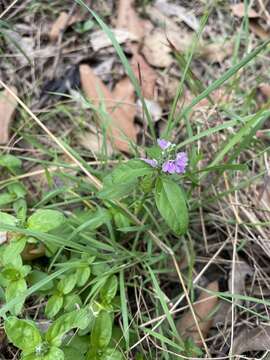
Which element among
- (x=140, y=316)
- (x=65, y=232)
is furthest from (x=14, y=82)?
(x=140, y=316)

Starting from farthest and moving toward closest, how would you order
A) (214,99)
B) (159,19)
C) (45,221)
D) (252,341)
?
(159,19) < (214,99) < (252,341) < (45,221)

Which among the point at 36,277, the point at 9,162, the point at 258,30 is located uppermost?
the point at 258,30

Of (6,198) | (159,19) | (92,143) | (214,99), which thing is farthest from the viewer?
(159,19)

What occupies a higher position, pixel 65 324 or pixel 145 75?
pixel 145 75

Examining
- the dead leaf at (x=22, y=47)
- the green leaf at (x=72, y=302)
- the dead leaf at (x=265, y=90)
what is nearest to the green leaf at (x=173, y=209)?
the green leaf at (x=72, y=302)

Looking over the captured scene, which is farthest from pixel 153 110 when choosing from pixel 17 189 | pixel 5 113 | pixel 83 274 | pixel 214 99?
pixel 83 274

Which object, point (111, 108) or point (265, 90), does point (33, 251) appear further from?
point (265, 90)

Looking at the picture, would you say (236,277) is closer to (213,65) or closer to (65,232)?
(65,232)
